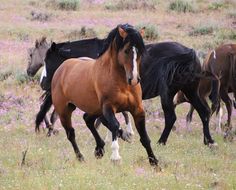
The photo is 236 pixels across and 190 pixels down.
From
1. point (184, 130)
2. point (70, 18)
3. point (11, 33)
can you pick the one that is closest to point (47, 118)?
point (184, 130)

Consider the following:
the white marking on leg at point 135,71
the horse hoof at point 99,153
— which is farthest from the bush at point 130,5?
the white marking on leg at point 135,71

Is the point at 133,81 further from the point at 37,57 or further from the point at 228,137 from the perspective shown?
the point at 37,57

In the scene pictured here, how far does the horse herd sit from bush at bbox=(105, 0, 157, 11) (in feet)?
47.3

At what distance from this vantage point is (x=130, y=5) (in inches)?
1168

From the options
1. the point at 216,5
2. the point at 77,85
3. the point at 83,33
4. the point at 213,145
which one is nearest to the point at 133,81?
the point at 77,85

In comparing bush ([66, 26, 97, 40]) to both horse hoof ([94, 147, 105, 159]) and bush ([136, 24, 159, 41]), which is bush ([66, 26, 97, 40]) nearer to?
bush ([136, 24, 159, 41])

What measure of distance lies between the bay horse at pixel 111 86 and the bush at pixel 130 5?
19.5 m

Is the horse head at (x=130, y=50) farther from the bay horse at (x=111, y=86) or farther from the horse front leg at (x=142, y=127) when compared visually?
the horse front leg at (x=142, y=127)

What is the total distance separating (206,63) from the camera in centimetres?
1248

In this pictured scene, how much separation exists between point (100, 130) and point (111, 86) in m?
4.34

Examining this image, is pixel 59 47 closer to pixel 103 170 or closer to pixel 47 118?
pixel 47 118

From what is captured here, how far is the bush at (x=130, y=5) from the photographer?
1141 inches

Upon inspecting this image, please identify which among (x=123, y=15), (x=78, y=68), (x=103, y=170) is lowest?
(x=123, y=15)

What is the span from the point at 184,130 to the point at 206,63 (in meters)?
1.42
